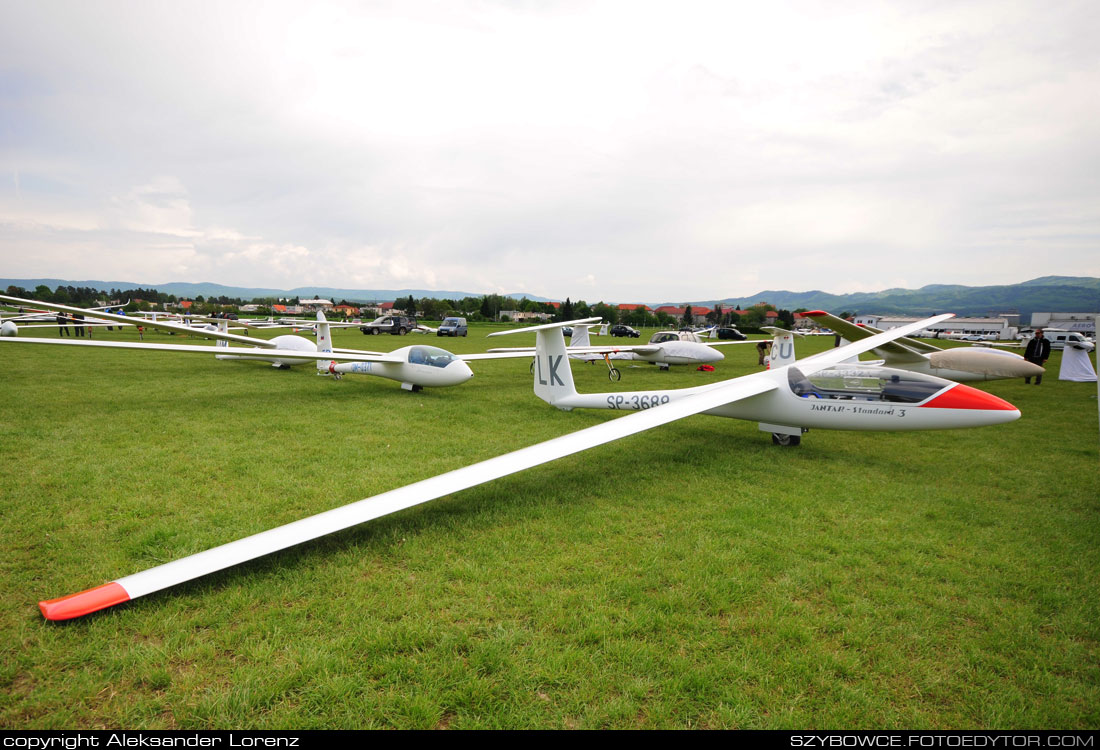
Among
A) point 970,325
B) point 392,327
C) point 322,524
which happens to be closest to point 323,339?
point 322,524

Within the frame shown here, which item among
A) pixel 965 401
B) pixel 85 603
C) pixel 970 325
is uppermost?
pixel 970 325

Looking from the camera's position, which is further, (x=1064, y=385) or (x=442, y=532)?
(x=1064, y=385)

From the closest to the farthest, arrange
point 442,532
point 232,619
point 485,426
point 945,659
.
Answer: point 945,659 < point 232,619 < point 442,532 < point 485,426

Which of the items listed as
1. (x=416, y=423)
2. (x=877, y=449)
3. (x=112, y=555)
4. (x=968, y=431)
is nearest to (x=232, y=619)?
(x=112, y=555)

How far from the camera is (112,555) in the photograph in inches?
154

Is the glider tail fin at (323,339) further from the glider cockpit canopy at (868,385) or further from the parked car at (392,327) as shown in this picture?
the parked car at (392,327)

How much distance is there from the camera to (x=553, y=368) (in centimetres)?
960

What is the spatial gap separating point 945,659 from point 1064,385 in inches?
761

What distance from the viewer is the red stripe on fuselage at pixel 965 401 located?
6160 mm

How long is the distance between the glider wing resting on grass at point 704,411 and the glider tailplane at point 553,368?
26 mm

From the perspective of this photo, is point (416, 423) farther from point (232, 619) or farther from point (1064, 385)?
point (1064, 385)

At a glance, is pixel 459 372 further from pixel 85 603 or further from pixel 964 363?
pixel 964 363

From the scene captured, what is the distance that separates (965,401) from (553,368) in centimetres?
648

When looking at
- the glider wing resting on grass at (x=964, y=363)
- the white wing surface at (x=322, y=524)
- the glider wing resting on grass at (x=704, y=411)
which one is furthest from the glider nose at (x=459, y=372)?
the glider wing resting on grass at (x=964, y=363)
